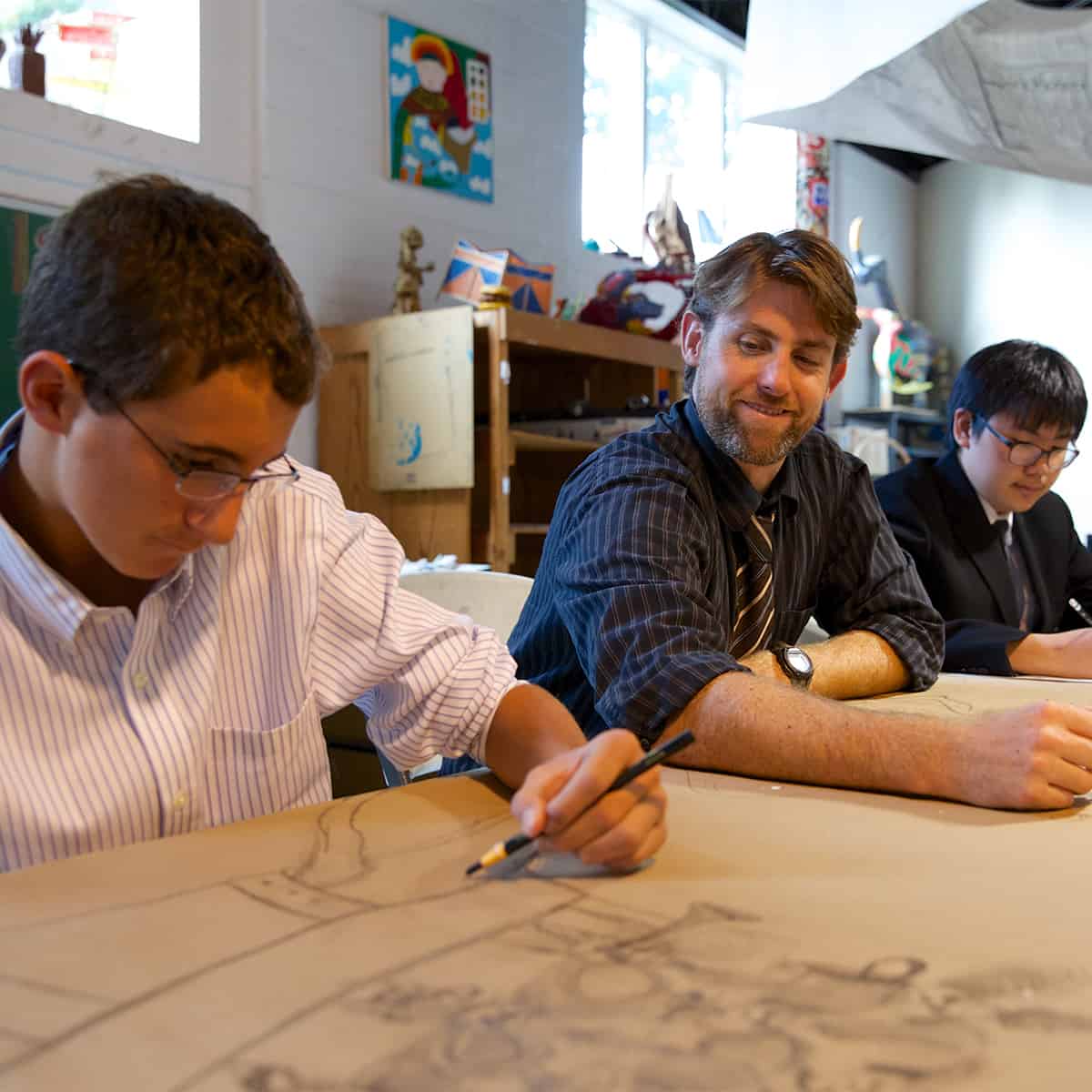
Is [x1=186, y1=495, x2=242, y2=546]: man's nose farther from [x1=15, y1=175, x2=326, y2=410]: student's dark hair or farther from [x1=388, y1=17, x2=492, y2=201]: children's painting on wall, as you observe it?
[x1=388, y1=17, x2=492, y2=201]: children's painting on wall

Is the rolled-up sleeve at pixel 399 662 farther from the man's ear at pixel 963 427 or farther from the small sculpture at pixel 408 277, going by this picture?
the small sculpture at pixel 408 277

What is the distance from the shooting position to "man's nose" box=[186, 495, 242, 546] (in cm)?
84

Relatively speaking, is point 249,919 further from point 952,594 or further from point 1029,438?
point 1029,438

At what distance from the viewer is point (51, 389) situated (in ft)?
2.66

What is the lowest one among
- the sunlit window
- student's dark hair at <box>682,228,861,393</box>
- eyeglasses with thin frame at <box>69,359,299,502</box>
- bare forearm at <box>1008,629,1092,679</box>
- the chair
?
bare forearm at <box>1008,629,1092,679</box>

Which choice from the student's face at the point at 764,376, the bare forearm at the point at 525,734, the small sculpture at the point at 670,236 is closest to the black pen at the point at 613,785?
the bare forearm at the point at 525,734

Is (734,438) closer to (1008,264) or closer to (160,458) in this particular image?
(160,458)

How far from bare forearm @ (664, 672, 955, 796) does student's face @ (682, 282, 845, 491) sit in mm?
414

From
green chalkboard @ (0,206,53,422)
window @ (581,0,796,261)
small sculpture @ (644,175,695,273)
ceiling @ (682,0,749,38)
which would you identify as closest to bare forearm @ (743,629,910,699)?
green chalkboard @ (0,206,53,422)

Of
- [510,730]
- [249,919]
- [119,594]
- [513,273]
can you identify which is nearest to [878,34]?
[510,730]

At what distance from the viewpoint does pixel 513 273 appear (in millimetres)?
3412

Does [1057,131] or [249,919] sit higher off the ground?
[1057,131]

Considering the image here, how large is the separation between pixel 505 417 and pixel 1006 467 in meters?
1.45

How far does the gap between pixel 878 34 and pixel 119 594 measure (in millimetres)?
964
